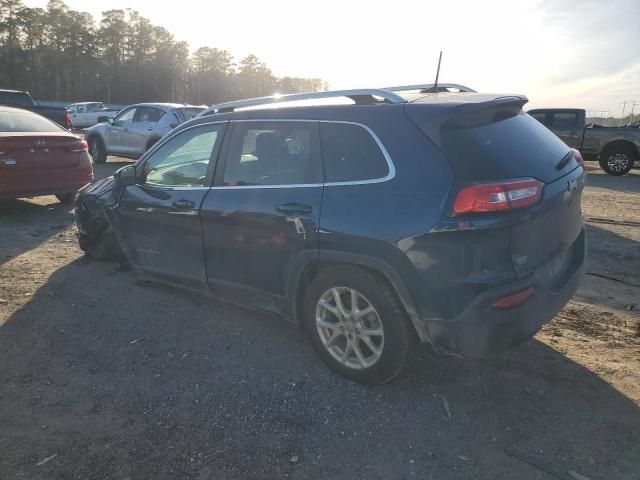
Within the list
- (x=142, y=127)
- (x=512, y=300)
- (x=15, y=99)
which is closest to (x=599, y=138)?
(x=142, y=127)

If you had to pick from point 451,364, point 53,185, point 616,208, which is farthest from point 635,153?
point 53,185

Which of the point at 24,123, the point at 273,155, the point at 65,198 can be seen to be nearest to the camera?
the point at 273,155

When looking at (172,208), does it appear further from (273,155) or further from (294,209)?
(294,209)

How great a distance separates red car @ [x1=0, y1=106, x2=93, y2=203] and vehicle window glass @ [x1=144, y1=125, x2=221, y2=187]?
3.82 m

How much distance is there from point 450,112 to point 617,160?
46.2 ft

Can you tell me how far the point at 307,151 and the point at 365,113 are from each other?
19.0 inches

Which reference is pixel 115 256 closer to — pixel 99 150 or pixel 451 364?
pixel 451 364

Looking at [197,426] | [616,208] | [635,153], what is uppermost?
[635,153]

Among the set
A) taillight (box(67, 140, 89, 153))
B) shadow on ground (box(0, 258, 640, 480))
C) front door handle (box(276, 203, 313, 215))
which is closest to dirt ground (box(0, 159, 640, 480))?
shadow on ground (box(0, 258, 640, 480))

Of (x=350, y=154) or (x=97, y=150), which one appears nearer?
(x=350, y=154)

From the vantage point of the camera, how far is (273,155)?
3496 millimetres

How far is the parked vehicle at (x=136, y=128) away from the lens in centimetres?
1259

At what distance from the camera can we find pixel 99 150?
14.2 metres

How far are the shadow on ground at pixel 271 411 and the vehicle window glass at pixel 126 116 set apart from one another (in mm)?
10457
